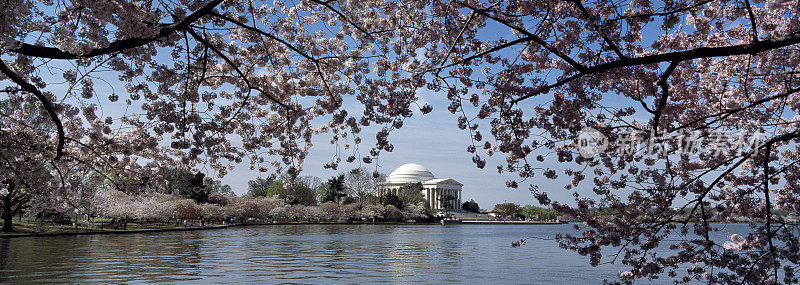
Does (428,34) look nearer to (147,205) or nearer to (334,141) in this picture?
(334,141)

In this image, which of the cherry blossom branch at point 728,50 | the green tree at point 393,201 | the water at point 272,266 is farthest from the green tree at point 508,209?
the cherry blossom branch at point 728,50

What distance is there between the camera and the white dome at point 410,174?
13000cm

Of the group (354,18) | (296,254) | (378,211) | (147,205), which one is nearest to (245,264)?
(296,254)

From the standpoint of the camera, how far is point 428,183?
127 metres

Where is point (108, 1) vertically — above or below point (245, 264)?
above

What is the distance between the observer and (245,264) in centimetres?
1739

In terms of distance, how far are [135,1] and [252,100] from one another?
4988 mm

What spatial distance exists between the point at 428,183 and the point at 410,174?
24.9ft

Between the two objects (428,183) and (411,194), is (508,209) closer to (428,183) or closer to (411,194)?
(428,183)

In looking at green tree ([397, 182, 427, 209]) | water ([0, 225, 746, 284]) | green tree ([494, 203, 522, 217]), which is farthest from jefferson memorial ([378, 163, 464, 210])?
water ([0, 225, 746, 284])

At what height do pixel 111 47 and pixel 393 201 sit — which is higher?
pixel 111 47

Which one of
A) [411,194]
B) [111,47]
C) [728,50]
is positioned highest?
[411,194]

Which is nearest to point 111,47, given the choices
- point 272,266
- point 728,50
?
point 728,50

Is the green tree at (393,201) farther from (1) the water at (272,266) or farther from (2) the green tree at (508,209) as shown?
(1) the water at (272,266)
